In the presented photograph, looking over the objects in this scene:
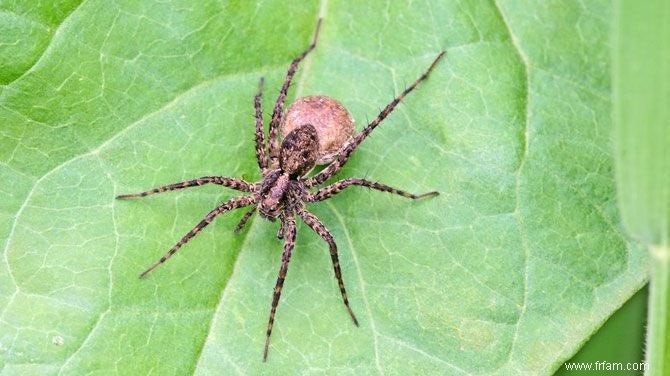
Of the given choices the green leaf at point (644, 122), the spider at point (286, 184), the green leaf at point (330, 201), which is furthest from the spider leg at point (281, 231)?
the green leaf at point (644, 122)

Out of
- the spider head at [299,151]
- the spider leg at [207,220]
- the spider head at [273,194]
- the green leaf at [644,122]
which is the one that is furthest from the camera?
the spider head at [299,151]

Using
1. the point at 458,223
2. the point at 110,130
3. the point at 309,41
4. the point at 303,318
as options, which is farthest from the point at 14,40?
the point at 458,223

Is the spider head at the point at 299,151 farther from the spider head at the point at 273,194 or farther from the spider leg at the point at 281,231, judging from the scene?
the spider leg at the point at 281,231

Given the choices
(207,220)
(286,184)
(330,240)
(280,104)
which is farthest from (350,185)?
(207,220)

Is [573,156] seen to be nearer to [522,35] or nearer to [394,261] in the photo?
[522,35]

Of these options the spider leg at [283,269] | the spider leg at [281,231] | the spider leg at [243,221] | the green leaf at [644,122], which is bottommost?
the spider leg at [283,269]

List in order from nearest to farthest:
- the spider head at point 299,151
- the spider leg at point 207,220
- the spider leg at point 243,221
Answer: the spider leg at point 207,220 < the spider leg at point 243,221 < the spider head at point 299,151

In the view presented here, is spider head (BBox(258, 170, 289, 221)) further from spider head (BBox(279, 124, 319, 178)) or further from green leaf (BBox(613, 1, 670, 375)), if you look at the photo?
green leaf (BBox(613, 1, 670, 375))
